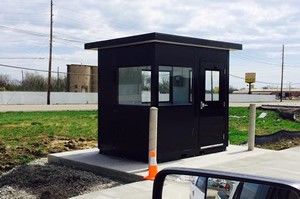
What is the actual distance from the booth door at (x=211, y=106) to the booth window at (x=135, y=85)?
4.54ft

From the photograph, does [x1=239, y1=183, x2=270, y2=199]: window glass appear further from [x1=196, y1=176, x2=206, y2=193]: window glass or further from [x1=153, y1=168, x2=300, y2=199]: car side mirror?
[x1=196, y1=176, x2=206, y2=193]: window glass

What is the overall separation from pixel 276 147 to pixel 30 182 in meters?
7.01

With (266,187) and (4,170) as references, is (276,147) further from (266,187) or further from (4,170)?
(266,187)

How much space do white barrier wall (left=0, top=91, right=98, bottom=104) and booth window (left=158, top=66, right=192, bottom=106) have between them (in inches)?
1532

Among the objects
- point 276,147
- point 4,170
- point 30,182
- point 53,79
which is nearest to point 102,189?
point 30,182

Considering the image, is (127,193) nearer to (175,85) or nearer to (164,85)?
(164,85)

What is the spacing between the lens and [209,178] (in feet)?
6.16

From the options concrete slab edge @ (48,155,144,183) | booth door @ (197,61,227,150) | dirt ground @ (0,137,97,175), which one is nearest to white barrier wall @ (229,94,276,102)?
dirt ground @ (0,137,97,175)

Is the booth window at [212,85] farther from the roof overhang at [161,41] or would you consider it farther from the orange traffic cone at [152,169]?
the orange traffic cone at [152,169]

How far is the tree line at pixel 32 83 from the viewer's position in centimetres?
5660

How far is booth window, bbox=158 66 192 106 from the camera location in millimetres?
7879

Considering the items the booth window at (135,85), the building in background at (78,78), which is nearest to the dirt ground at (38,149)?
the booth window at (135,85)

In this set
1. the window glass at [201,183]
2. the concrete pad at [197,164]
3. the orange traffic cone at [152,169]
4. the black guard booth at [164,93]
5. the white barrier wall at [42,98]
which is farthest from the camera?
the white barrier wall at [42,98]

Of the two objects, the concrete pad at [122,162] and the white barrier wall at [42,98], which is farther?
the white barrier wall at [42,98]
